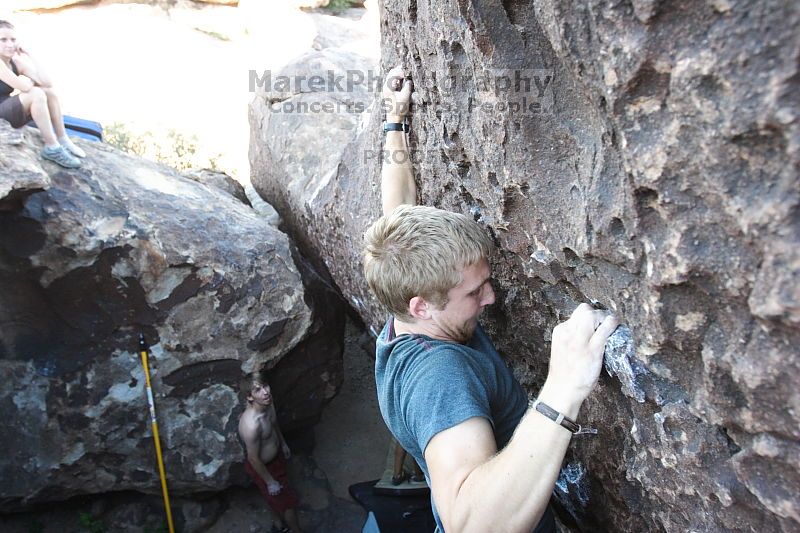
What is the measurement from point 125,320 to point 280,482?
4.59 ft

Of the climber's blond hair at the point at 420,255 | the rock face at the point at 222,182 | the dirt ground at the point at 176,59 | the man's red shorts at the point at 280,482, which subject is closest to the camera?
the climber's blond hair at the point at 420,255

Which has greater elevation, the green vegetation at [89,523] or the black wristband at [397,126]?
the black wristband at [397,126]

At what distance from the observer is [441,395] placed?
1436mm

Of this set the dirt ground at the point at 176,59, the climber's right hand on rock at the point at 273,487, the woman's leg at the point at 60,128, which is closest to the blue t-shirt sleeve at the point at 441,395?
the climber's right hand on rock at the point at 273,487

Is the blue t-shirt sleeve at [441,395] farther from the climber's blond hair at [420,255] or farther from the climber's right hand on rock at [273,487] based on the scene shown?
the climber's right hand on rock at [273,487]

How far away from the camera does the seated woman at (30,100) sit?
136 inches

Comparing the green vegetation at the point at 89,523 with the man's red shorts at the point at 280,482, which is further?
the green vegetation at the point at 89,523

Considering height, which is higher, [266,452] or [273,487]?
[266,452]

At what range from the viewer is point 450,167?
2.26 m

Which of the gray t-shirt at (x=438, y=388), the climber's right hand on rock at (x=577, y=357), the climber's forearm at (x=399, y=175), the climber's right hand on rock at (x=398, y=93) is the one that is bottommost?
the gray t-shirt at (x=438, y=388)

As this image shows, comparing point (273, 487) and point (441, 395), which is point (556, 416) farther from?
point (273, 487)

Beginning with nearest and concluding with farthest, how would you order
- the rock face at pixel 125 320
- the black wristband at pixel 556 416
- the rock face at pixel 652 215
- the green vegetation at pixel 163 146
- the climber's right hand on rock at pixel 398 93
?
1. the rock face at pixel 652 215
2. the black wristband at pixel 556 416
3. the climber's right hand on rock at pixel 398 93
4. the rock face at pixel 125 320
5. the green vegetation at pixel 163 146

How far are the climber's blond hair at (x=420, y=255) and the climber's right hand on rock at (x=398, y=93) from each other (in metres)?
0.95

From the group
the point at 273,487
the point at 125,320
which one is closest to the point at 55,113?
the point at 125,320
